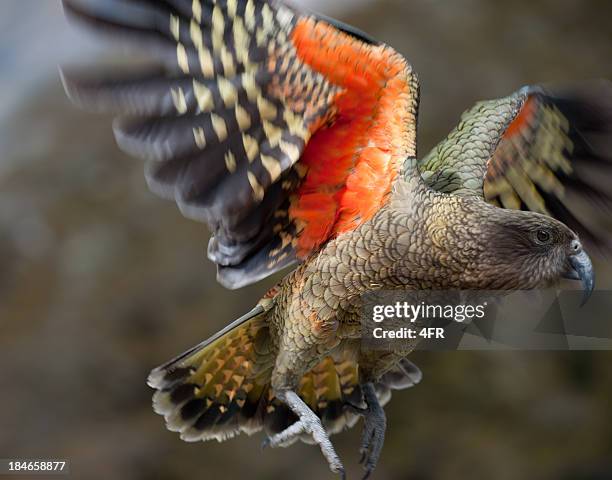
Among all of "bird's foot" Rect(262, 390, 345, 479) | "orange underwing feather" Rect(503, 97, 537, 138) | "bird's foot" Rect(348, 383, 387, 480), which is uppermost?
"orange underwing feather" Rect(503, 97, 537, 138)

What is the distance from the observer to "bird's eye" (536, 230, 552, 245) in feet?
11.2

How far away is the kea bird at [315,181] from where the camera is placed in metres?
3.13

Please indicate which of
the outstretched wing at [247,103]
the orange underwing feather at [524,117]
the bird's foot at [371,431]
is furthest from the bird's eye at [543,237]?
the bird's foot at [371,431]

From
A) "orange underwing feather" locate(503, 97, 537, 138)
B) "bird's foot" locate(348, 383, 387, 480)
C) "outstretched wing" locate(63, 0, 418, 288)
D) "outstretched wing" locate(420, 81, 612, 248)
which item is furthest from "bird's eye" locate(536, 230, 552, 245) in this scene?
"bird's foot" locate(348, 383, 387, 480)

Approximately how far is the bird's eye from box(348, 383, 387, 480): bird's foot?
1162mm

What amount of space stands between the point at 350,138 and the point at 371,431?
1.50 meters

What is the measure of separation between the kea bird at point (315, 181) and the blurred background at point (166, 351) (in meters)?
3.58

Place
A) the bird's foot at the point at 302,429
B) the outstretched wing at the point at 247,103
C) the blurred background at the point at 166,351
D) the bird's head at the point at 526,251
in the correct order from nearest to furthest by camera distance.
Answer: the outstretched wing at the point at 247,103
the bird's head at the point at 526,251
the bird's foot at the point at 302,429
the blurred background at the point at 166,351

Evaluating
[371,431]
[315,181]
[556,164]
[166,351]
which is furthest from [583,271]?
[166,351]

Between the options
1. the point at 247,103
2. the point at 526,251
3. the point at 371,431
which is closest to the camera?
the point at 247,103

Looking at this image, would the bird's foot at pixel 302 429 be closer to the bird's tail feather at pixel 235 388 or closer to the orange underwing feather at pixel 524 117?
the bird's tail feather at pixel 235 388

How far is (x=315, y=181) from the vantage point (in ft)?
11.7

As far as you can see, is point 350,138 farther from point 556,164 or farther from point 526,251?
point 556,164

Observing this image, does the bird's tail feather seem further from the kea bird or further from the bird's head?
the bird's head
